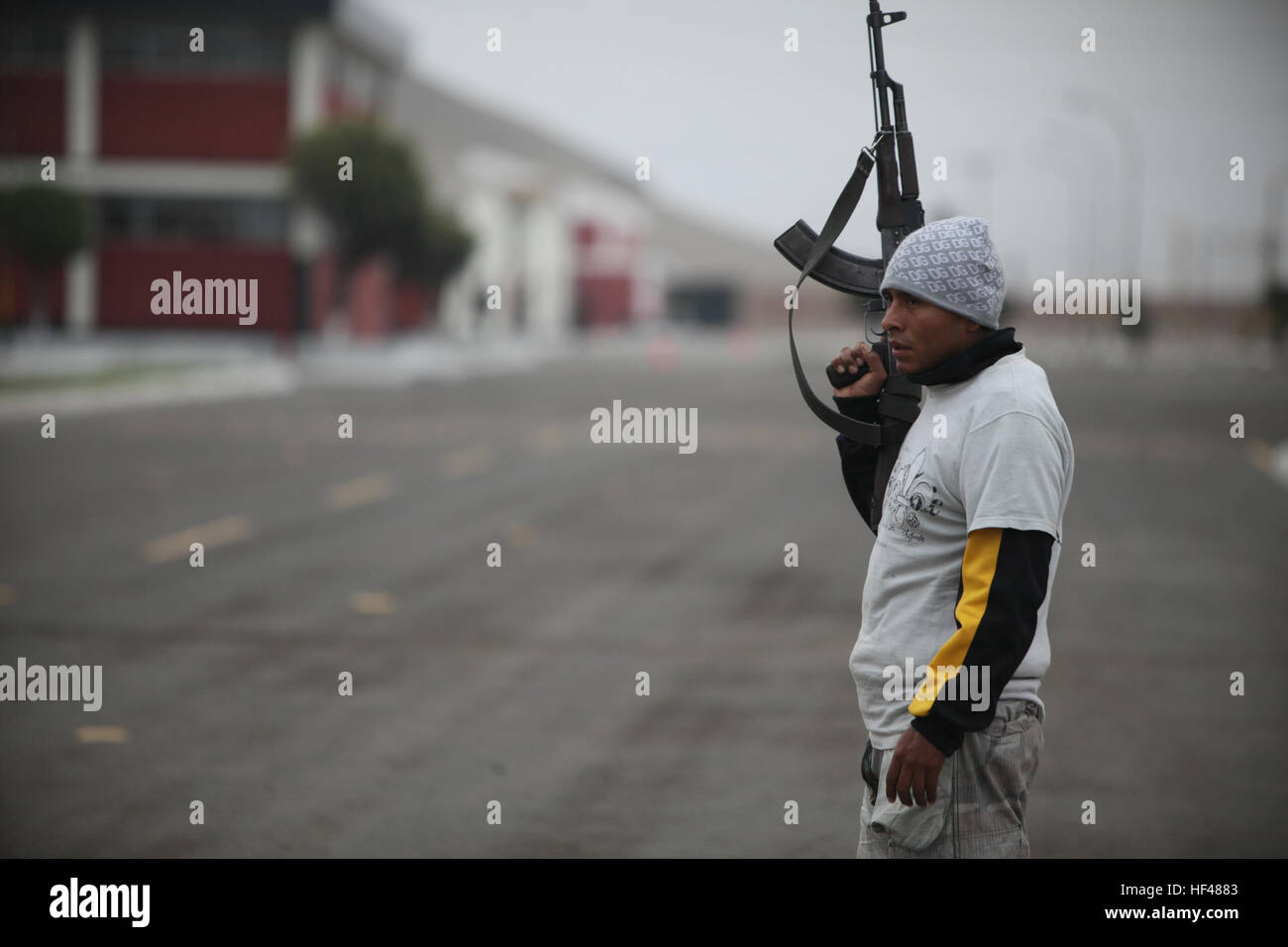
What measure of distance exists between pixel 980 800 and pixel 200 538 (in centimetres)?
1147

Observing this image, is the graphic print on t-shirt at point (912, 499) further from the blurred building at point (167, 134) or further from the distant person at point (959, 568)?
the blurred building at point (167, 134)

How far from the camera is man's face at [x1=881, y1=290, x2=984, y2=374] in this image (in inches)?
125

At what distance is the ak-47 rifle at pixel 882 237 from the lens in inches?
134

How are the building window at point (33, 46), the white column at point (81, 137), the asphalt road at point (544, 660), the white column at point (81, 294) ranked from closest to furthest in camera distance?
the asphalt road at point (544, 660)
the white column at point (81, 294)
the white column at point (81, 137)
the building window at point (33, 46)

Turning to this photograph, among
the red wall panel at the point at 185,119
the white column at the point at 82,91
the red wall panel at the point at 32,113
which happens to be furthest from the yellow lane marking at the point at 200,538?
the red wall panel at the point at 32,113

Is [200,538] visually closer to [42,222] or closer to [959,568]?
[959,568]

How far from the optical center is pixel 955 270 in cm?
312

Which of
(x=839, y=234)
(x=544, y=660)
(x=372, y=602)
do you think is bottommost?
(x=544, y=660)

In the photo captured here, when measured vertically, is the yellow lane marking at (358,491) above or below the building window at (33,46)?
below

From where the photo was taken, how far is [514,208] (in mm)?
92938

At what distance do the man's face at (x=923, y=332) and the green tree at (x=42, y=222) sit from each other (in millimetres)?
45613

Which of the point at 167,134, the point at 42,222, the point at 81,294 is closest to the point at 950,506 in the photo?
the point at 42,222

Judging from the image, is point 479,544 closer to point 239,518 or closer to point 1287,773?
point 239,518
